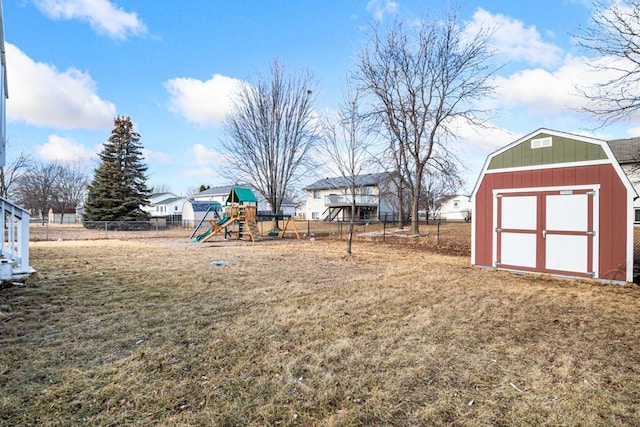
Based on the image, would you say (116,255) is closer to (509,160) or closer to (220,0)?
(220,0)

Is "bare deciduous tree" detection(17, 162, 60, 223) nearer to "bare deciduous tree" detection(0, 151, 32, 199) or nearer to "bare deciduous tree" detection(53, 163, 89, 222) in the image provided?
"bare deciduous tree" detection(53, 163, 89, 222)

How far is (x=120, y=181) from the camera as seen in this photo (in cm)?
2914

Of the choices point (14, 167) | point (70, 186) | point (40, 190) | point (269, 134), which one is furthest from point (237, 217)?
point (70, 186)

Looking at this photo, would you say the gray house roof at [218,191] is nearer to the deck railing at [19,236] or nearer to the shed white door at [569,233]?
the deck railing at [19,236]

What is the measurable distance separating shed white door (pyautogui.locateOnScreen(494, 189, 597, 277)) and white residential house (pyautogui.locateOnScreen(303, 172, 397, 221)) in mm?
26195

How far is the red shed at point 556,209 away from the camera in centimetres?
679

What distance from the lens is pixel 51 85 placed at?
14.6 m

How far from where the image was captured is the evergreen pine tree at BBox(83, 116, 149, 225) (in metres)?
28.6

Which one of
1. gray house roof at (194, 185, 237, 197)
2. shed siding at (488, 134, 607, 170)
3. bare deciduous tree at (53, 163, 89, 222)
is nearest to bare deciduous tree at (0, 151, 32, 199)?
bare deciduous tree at (53, 163, 89, 222)

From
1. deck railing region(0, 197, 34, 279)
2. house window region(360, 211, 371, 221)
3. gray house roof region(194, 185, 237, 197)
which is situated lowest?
deck railing region(0, 197, 34, 279)

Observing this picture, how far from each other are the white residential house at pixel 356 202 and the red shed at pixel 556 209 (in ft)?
85.2

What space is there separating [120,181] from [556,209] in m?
32.0

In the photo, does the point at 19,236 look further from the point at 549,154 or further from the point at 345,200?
the point at 345,200

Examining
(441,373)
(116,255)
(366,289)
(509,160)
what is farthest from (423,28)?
(441,373)
